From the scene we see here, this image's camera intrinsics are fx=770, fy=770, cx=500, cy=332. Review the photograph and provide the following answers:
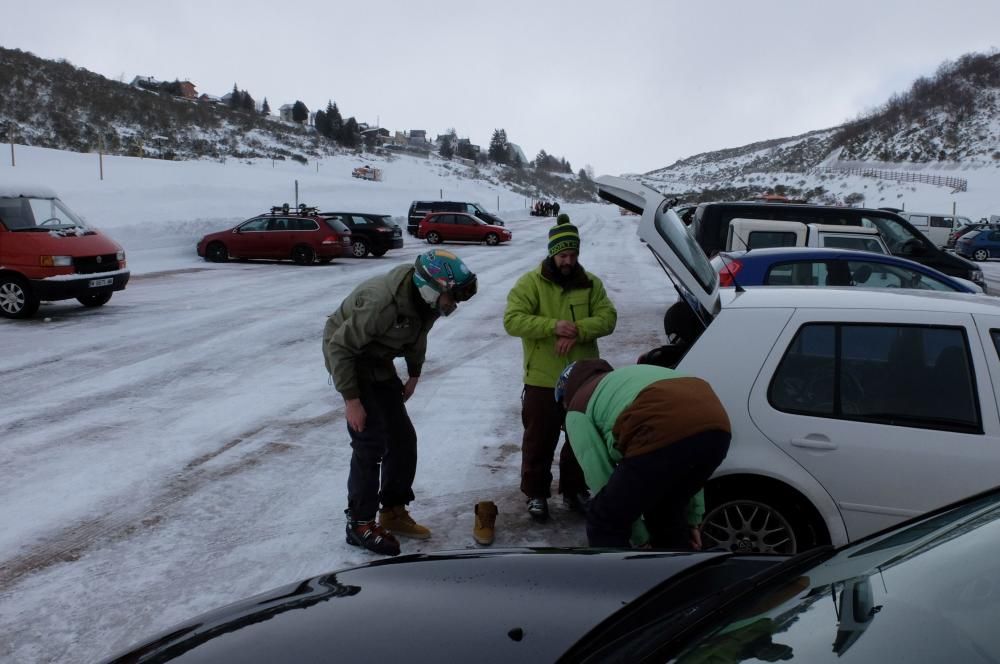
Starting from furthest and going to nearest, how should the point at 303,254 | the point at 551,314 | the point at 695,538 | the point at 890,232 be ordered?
the point at 303,254 → the point at 890,232 → the point at 551,314 → the point at 695,538

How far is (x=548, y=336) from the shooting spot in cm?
453

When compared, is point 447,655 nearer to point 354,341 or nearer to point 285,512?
point 354,341

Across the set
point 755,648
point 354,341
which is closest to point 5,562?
point 354,341

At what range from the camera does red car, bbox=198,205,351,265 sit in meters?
20.4

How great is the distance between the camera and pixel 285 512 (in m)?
4.77

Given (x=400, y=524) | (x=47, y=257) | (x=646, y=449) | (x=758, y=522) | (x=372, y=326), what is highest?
(x=47, y=257)

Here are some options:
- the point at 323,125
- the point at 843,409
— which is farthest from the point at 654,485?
the point at 323,125

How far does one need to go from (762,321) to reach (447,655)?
2.37 meters

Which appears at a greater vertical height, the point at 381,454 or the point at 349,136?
the point at 349,136

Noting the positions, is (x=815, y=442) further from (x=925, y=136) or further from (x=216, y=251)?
(x=925, y=136)

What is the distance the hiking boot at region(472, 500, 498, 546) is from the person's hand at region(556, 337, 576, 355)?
982 millimetres

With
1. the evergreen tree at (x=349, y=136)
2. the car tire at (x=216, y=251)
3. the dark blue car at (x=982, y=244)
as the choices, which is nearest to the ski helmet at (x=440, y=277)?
the car tire at (x=216, y=251)

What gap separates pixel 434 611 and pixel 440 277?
1947 mm

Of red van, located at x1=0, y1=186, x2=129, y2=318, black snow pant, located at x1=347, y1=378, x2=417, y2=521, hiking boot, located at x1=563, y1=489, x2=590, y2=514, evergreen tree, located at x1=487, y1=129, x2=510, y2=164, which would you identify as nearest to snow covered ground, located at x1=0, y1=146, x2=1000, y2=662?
hiking boot, located at x1=563, y1=489, x2=590, y2=514
